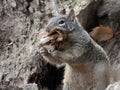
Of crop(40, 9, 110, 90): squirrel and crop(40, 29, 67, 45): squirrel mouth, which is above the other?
crop(40, 29, 67, 45): squirrel mouth

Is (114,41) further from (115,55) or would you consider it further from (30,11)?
(30,11)

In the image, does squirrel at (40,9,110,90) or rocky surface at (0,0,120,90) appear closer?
squirrel at (40,9,110,90)

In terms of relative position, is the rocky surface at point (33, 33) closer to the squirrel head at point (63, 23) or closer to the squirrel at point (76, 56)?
the squirrel at point (76, 56)

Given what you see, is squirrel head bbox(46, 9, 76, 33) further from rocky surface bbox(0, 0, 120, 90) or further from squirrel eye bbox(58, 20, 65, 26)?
rocky surface bbox(0, 0, 120, 90)

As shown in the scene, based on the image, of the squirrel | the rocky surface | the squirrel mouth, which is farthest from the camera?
the rocky surface

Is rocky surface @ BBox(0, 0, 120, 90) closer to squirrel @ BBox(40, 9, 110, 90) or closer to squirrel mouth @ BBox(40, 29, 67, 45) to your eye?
squirrel @ BBox(40, 9, 110, 90)

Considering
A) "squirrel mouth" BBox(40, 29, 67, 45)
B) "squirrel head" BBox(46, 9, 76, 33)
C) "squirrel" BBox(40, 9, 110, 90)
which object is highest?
"squirrel head" BBox(46, 9, 76, 33)

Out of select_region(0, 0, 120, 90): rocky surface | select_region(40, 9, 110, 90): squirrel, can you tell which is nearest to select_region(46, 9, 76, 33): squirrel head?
select_region(40, 9, 110, 90): squirrel

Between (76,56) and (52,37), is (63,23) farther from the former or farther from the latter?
(76,56)

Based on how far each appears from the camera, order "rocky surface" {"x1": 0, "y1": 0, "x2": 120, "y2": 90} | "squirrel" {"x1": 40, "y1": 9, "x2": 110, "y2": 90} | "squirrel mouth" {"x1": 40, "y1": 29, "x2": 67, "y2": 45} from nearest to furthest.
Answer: "squirrel mouth" {"x1": 40, "y1": 29, "x2": 67, "y2": 45} < "squirrel" {"x1": 40, "y1": 9, "x2": 110, "y2": 90} < "rocky surface" {"x1": 0, "y1": 0, "x2": 120, "y2": 90}

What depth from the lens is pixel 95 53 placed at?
5242 mm

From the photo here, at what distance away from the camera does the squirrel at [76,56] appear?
4898 mm

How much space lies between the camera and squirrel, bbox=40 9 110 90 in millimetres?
4898

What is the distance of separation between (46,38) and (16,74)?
933 millimetres
